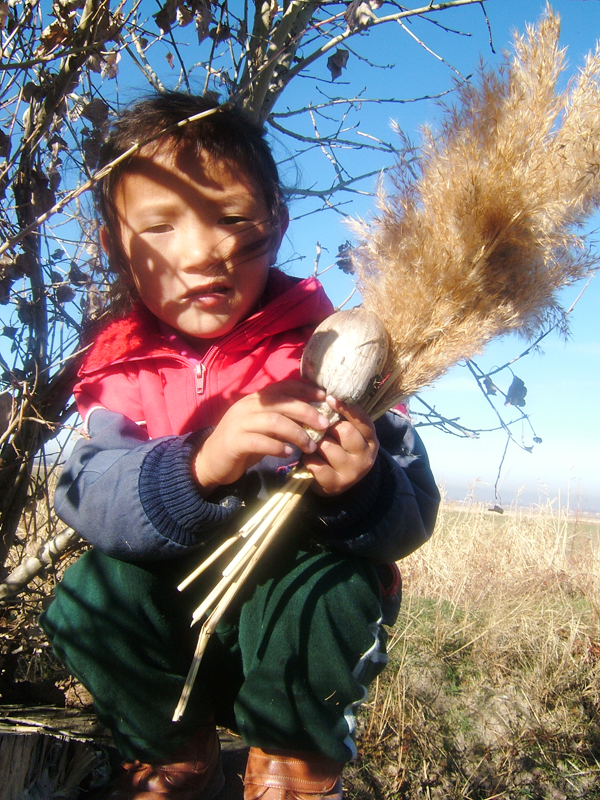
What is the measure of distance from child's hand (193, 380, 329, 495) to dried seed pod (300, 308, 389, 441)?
0.11 ft

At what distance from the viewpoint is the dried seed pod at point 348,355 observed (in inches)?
39.8

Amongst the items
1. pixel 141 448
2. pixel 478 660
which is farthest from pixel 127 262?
pixel 478 660

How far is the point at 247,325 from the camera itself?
139 centimetres

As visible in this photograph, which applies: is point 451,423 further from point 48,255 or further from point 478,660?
point 48,255

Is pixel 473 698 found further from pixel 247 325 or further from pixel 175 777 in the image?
pixel 247 325

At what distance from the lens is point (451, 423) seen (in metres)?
1.86

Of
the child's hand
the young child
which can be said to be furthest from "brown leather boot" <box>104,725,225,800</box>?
the child's hand

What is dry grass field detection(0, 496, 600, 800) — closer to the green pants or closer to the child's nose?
the green pants

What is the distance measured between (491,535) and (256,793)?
12.1ft

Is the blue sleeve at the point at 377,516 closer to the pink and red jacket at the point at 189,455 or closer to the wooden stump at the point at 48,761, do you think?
the pink and red jacket at the point at 189,455

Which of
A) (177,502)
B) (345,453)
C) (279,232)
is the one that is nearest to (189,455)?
(177,502)

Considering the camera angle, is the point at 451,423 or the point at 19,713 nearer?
the point at 19,713

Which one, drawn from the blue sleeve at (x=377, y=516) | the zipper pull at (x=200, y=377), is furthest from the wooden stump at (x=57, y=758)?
the zipper pull at (x=200, y=377)

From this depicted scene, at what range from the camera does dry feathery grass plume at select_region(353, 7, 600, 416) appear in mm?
997
